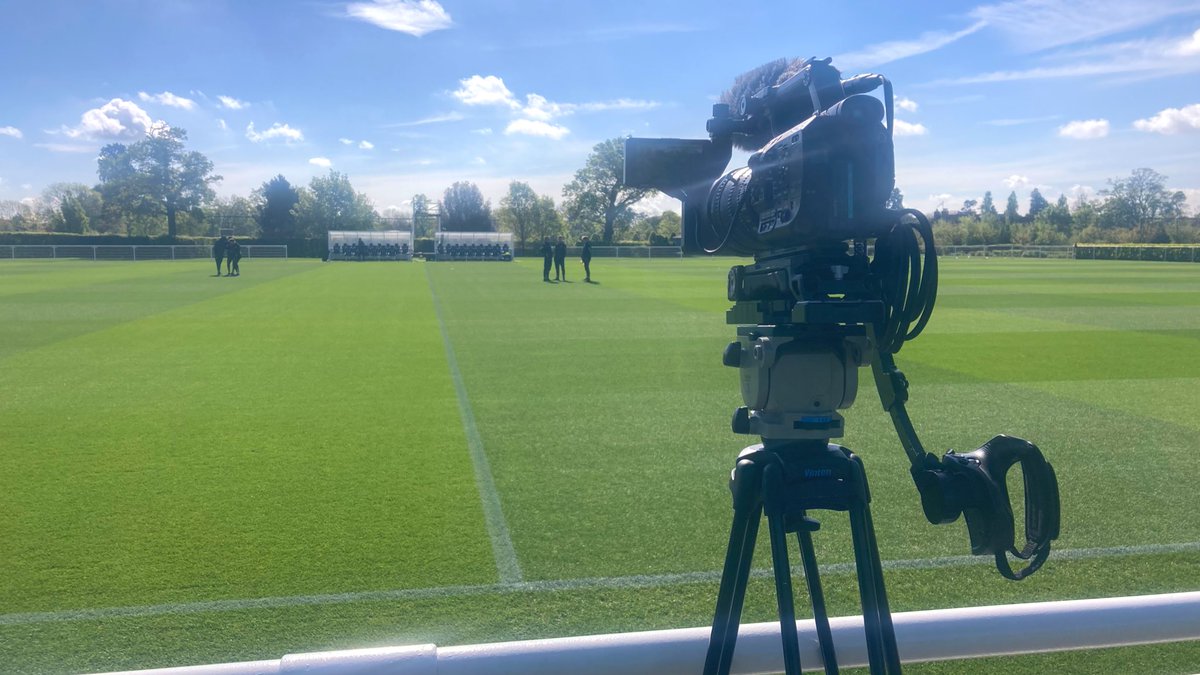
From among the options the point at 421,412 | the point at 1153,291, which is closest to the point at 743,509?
the point at 421,412

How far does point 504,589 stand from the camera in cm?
393

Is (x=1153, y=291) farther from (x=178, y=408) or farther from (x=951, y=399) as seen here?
(x=178, y=408)

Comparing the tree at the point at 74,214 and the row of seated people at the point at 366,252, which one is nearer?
the row of seated people at the point at 366,252

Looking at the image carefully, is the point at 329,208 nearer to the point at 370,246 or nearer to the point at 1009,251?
the point at 370,246

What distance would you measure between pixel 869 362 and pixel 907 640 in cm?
62

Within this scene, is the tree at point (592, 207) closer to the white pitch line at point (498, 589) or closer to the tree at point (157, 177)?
the tree at point (157, 177)

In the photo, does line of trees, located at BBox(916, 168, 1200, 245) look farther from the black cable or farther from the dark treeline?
the black cable

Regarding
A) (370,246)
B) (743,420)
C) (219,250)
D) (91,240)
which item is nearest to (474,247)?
(370,246)

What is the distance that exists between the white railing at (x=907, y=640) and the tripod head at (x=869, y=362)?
179mm

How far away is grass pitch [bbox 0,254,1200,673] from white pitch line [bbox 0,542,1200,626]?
2cm

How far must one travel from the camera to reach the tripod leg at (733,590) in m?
1.84

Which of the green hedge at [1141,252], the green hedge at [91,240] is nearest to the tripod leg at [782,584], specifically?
the green hedge at [1141,252]

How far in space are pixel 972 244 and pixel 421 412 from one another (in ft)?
263

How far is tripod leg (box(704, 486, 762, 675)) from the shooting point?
6.03ft
